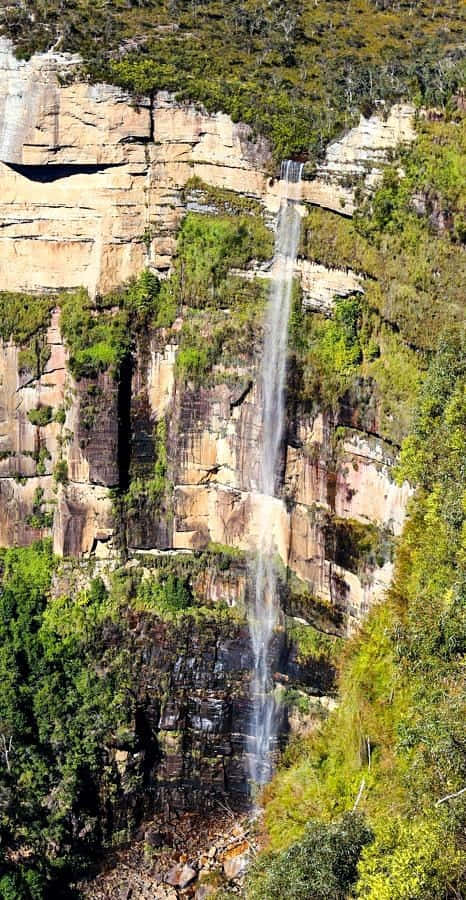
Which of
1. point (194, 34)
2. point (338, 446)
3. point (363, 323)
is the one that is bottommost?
point (338, 446)

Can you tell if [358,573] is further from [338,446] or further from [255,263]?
[255,263]

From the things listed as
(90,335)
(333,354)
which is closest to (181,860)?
(333,354)

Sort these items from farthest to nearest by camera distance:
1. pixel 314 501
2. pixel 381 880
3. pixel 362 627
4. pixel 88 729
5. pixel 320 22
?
pixel 320 22 < pixel 88 729 < pixel 314 501 < pixel 362 627 < pixel 381 880

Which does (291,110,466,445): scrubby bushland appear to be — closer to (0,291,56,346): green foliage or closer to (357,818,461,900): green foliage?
(0,291,56,346): green foliage

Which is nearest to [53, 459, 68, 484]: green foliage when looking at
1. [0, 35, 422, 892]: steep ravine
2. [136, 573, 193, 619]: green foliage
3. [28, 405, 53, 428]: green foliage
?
[0, 35, 422, 892]: steep ravine

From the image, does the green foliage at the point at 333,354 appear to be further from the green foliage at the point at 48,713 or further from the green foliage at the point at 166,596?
the green foliage at the point at 48,713

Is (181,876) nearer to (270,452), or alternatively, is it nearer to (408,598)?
(270,452)

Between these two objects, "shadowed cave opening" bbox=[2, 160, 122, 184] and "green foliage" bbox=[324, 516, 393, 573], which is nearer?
"green foliage" bbox=[324, 516, 393, 573]

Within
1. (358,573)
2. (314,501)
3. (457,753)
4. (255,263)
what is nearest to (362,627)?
(358,573)
